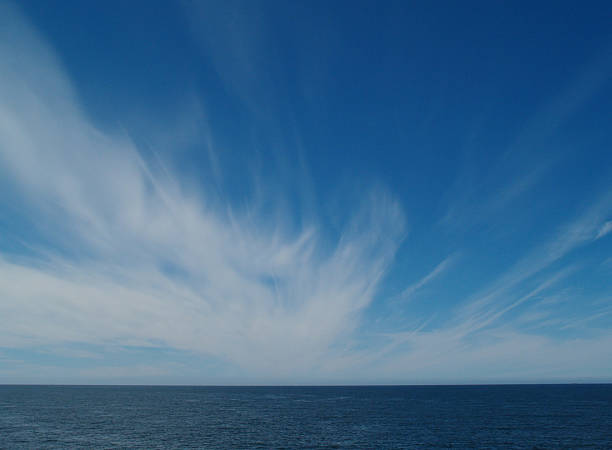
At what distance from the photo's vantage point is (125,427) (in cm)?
7912

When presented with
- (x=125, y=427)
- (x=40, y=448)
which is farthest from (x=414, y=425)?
(x=40, y=448)

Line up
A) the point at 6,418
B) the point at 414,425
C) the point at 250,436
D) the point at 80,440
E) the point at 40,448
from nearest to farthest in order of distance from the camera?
the point at 40,448 < the point at 80,440 < the point at 250,436 < the point at 414,425 < the point at 6,418

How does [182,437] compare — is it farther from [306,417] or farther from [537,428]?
[537,428]

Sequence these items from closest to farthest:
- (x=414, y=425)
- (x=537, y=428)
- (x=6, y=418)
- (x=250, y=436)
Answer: (x=250, y=436) → (x=537, y=428) → (x=414, y=425) → (x=6, y=418)

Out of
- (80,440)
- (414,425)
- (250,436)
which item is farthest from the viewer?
(414,425)

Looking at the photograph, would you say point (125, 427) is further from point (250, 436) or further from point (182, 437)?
point (250, 436)

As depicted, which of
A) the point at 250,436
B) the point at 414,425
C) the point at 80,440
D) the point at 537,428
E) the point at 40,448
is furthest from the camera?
the point at 414,425

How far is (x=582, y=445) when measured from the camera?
6003cm

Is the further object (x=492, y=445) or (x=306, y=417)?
(x=306, y=417)

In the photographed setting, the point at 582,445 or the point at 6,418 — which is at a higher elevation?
the point at 6,418

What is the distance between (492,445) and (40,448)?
2925 inches

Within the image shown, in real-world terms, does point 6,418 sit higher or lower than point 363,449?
higher

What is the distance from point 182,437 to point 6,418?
61.1 meters

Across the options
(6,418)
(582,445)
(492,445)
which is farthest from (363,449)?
(6,418)
